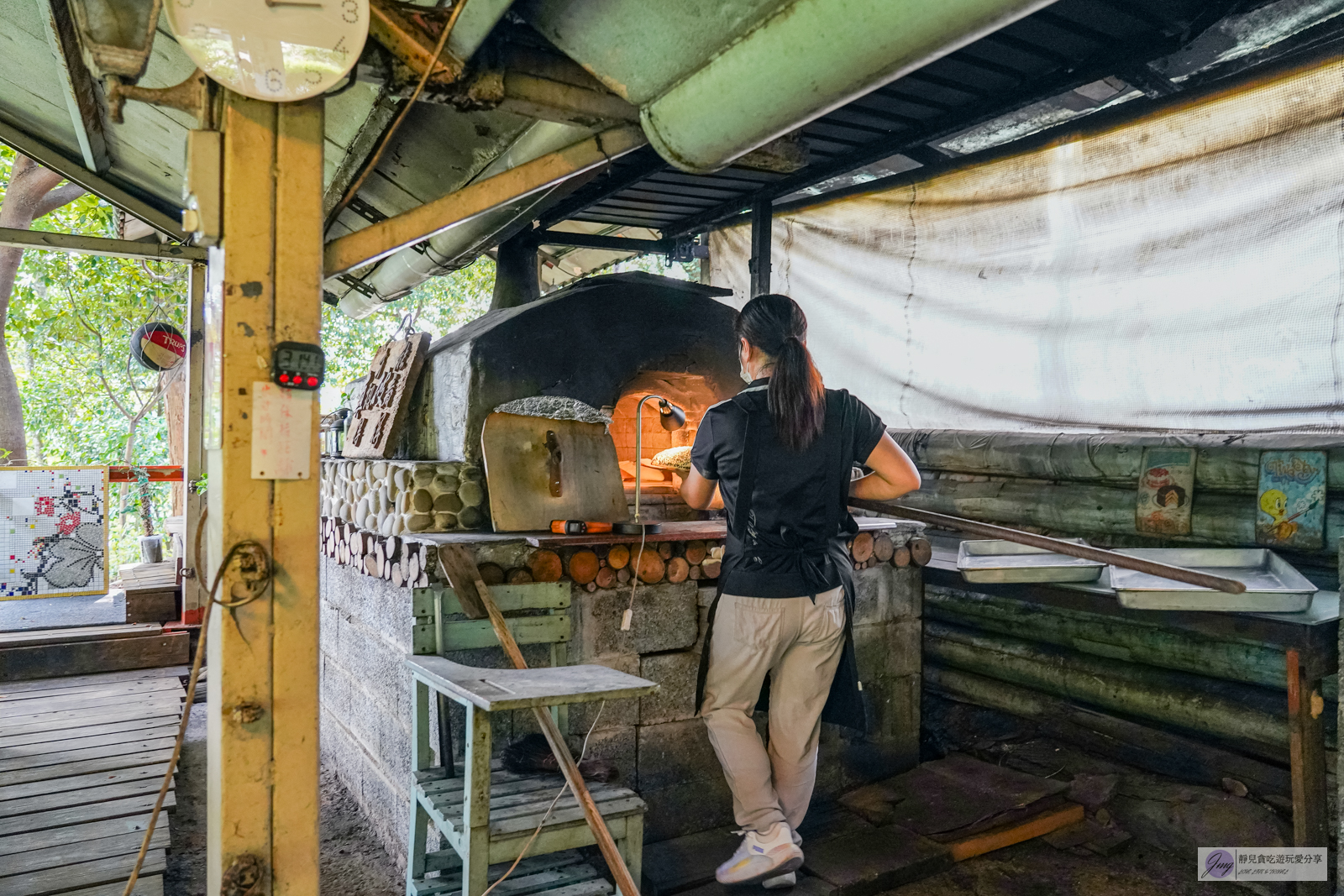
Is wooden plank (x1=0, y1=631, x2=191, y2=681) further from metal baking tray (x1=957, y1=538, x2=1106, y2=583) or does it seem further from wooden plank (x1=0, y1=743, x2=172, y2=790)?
metal baking tray (x1=957, y1=538, x2=1106, y2=583)

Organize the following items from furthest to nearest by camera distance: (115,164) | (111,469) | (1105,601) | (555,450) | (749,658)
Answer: (111,469), (115,164), (555,450), (1105,601), (749,658)

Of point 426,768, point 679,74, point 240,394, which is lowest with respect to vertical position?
point 426,768

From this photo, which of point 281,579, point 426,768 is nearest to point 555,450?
point 426,768

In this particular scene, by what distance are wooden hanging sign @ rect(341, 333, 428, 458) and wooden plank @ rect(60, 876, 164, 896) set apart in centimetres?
273

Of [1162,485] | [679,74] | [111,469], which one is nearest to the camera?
[679,74]

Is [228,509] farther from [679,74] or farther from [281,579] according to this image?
[679,74]

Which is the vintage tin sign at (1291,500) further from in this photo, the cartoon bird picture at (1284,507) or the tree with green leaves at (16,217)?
the tree with green leaves at (16,217)

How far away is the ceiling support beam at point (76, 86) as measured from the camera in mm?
3693

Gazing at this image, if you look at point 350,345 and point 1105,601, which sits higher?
point 350,345

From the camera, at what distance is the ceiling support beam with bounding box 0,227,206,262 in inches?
237

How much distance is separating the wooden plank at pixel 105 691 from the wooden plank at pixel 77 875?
2728 millimetres

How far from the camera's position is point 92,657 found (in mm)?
6418

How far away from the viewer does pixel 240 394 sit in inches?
102

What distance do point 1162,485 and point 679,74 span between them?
3371 mm
